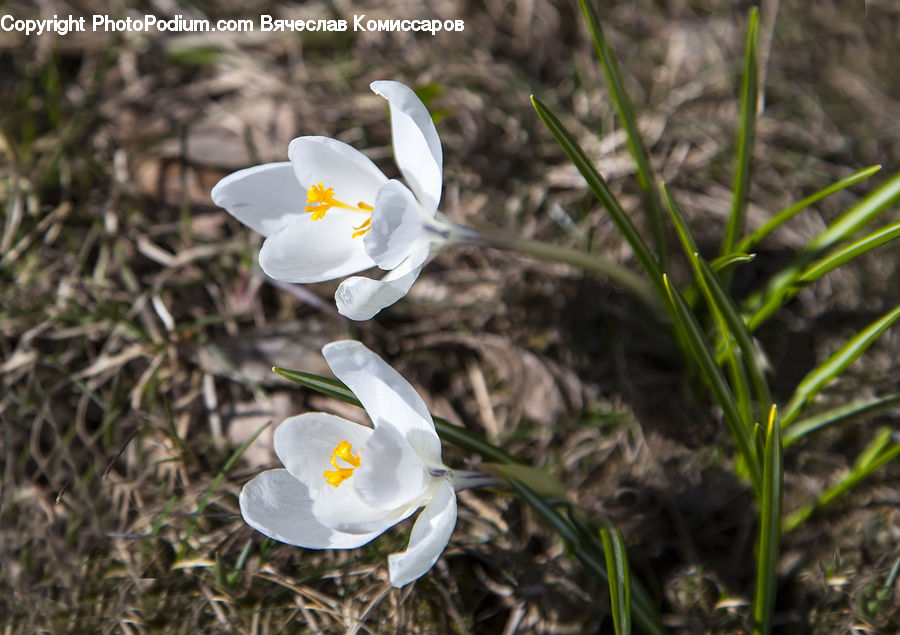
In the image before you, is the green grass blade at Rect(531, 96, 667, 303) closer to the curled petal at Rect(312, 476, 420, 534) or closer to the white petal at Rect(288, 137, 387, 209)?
the white petal at Rect(288, 137, 387, 209)

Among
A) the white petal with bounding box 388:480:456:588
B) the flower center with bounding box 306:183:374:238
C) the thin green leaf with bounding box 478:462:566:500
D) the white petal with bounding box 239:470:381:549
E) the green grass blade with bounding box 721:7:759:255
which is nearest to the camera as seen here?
the white petal with bounding box 388:480:456:588

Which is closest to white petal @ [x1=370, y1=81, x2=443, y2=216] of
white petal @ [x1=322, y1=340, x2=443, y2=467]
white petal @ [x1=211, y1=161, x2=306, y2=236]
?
white petal @ [x1=211, y1=161, x2=306, y2=236]

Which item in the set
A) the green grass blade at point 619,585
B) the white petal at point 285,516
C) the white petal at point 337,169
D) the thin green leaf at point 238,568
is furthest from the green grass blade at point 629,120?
the thin green leaf at point 238,568

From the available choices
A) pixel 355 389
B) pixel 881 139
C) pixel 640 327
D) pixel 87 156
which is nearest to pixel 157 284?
pixel 87 156

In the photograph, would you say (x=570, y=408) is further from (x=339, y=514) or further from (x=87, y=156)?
(x=87, y=156)

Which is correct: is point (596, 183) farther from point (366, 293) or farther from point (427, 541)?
point (427, 541)

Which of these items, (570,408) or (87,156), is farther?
(87,156)
